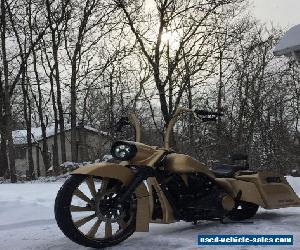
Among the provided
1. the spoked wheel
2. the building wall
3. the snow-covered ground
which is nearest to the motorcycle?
the spoked wheel

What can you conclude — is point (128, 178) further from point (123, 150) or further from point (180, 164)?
point (180, 164)

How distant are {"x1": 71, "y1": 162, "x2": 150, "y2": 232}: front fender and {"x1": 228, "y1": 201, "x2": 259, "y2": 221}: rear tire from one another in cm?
180

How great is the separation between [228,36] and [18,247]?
1905cm

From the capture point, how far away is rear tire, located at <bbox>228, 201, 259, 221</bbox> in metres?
6.64

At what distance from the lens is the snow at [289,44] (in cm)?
920

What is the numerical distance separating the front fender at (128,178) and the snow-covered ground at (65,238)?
0.73 ft

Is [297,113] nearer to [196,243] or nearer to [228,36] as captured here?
[228,36]

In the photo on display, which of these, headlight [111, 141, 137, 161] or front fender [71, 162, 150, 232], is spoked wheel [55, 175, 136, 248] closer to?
front fender [71, 162, 150, 232]

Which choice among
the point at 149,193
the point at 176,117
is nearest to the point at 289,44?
the point at 176,117

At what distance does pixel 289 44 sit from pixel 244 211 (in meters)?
3.87

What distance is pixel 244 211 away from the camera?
670cm

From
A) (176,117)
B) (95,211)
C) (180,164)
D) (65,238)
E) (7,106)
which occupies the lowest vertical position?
(65,238)

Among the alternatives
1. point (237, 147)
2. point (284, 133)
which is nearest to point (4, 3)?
point (237, 147)

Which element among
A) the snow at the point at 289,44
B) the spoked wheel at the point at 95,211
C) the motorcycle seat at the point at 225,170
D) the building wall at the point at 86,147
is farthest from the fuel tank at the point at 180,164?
the building wall at the point at 86,147
